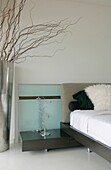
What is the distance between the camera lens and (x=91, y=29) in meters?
3.74

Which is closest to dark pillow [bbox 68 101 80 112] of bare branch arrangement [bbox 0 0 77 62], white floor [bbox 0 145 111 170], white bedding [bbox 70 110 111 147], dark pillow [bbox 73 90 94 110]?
dark pillow [bbox 73 90 94 110]

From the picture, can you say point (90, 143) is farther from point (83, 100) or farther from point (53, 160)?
point (83, 100)

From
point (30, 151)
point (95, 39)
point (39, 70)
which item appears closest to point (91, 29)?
point (95, 39)

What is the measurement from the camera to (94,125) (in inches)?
90.7

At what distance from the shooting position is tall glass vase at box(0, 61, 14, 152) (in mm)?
2889

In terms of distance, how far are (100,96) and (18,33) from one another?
1792 millimetres

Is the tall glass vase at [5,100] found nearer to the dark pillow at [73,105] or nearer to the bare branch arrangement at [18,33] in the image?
the bare branch arrangement at [18,33]

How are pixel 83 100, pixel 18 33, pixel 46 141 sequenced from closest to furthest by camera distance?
pixel 46 141 < pixel 83 100 < pixel 18 33

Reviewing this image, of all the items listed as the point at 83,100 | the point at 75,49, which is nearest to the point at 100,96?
the point at 83,100

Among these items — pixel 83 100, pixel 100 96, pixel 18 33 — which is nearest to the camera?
pixel 100 96

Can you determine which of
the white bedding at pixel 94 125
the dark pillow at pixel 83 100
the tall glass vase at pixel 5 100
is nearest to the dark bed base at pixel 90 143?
the white bedding at pixel 94 125

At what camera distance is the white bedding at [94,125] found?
2.03 metres

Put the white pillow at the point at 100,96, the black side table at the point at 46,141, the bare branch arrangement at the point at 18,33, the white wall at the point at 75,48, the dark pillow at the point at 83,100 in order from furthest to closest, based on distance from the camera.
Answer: the white wall at the point at 75,48
the bare branch arrangement at the point at 18,33
the dark pillow at the point at 83,100
the white pillow at the point at 100,96
the black side table at the point at 46,141

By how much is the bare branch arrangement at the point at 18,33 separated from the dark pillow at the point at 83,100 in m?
1.14
